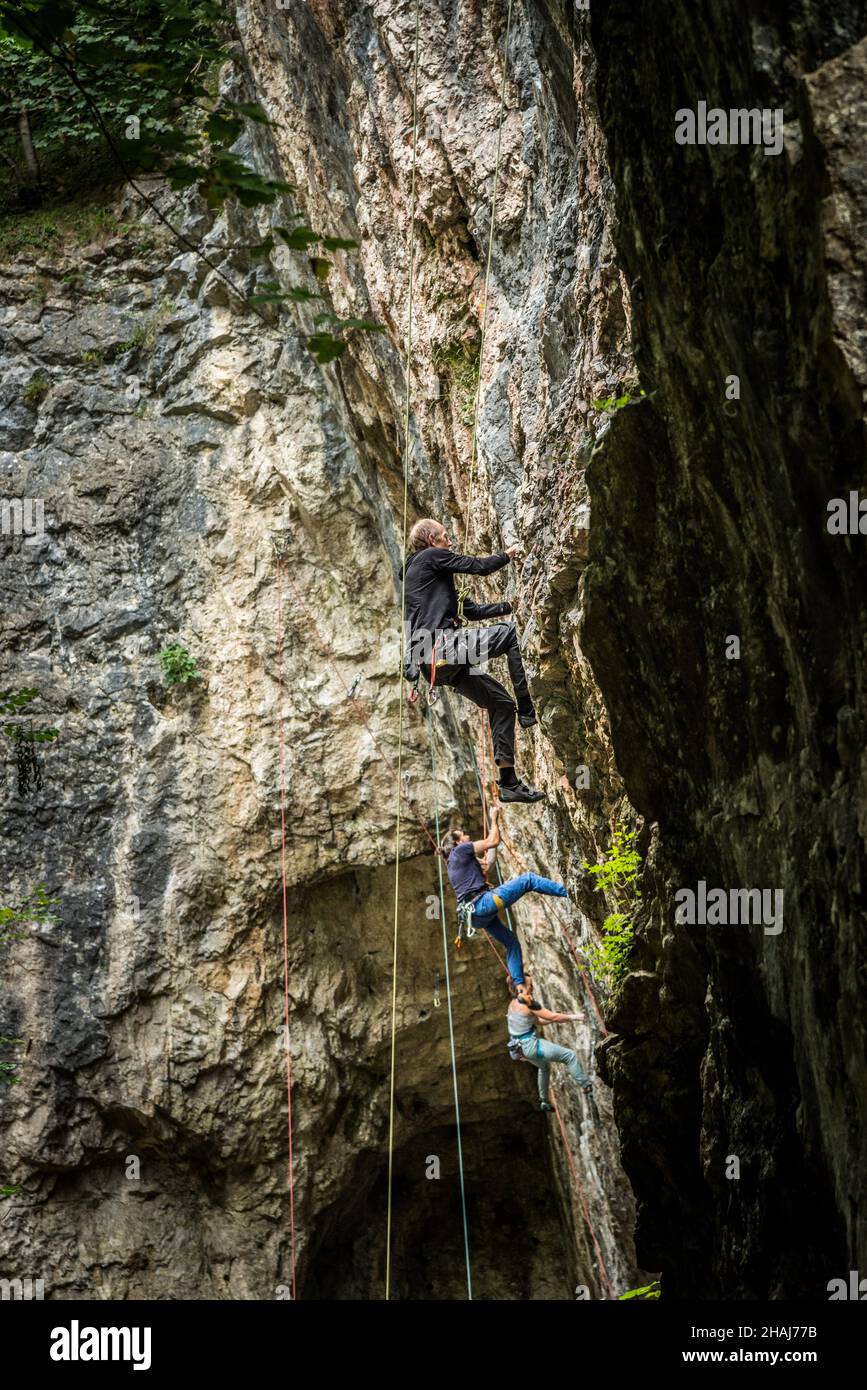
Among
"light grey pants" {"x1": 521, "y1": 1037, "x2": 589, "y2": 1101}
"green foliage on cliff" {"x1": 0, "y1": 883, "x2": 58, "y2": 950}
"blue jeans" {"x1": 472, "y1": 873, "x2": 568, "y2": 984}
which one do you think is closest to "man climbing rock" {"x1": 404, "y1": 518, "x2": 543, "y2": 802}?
"blue jeans" {"x1": 472, "y1": 873, "x2": 568, "y2": 984}

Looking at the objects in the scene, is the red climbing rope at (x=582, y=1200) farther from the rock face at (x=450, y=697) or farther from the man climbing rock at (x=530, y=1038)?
the man climbing rock at (x=530, y=1038)

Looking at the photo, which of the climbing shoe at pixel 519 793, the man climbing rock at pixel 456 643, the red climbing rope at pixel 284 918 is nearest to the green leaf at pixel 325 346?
the man climbing rock at pixel 456 643

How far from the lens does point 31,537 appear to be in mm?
13570

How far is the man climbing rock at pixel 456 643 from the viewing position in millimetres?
8141

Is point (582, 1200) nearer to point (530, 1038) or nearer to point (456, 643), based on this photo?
point (530, 1038)

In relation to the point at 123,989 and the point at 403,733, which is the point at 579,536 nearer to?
the point at 403,733

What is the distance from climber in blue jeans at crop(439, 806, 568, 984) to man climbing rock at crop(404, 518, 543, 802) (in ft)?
2.07

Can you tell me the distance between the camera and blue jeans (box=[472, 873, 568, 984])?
8672 millimetres

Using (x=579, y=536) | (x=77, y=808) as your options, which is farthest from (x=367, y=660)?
(x=579, y=536)

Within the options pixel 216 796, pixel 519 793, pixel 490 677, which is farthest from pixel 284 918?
pixel 490 677

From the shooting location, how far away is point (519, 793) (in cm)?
829

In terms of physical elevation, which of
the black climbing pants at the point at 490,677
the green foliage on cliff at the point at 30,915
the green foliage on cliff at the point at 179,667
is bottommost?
the green foliage on cliff at the point at 30,915

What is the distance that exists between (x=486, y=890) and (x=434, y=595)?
6.78 feet

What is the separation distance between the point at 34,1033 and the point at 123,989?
2.91 ft
